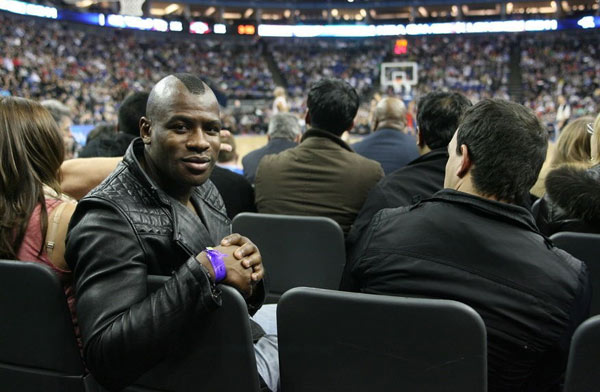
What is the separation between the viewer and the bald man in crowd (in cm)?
415

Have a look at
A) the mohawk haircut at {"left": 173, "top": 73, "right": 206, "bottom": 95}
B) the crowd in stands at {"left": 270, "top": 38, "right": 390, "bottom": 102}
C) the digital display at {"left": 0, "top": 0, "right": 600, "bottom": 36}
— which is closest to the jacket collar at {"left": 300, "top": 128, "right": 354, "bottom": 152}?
the mohawk haircut at {"left": 173, "top": 73, "right": 206, "bottom": 95}

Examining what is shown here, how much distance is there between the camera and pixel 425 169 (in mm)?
2648

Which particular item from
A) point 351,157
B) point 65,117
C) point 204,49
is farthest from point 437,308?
point 204,49

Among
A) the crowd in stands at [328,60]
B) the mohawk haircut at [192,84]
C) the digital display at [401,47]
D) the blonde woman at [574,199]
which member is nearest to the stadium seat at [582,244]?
the blonde woman at [574,199]

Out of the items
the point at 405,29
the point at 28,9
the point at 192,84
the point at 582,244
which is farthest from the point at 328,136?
the point at 405,29

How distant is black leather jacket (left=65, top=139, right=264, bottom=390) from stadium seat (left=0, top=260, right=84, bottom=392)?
160 millimetres

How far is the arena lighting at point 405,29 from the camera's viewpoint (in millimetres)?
29156

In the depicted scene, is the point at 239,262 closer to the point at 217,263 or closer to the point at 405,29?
the point at 217,263

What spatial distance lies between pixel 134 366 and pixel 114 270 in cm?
24

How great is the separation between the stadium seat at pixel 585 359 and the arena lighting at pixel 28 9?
24.6m

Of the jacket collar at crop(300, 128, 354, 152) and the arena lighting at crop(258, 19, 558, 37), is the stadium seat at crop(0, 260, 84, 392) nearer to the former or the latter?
the jacket collar at crop(300, 128, 354, 152)

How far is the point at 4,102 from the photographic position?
5.98ft

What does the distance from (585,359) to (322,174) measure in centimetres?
199

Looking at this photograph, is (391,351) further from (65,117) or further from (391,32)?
(391,32)
